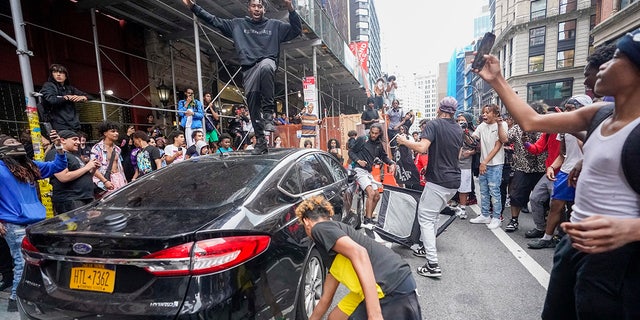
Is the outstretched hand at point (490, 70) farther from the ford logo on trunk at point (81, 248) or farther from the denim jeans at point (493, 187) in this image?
the denim jeans at point (493, 187)

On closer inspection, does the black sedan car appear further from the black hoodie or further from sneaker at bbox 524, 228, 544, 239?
sneaker at bbox 524, 228, 544, 239

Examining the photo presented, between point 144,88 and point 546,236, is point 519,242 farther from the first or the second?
point 144,88

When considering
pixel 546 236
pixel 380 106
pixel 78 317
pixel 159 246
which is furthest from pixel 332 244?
pixel 380 106

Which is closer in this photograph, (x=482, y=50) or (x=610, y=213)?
(x=610, y=213)

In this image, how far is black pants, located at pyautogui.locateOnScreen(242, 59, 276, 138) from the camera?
3748 mm

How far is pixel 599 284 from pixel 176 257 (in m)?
1.96

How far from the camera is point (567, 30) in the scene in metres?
32.7

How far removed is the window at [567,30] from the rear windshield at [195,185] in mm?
42448

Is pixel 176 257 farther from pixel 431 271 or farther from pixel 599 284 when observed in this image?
pixel 431 271

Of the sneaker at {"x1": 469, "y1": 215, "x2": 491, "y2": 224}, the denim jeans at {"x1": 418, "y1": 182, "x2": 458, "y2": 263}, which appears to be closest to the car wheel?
the denim jeans at {"x1": 418, "y1": 182, "x2": 458, "y2": 263}

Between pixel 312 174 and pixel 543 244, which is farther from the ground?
pixel 312 174

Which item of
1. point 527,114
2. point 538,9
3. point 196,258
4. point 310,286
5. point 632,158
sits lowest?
point 310,286

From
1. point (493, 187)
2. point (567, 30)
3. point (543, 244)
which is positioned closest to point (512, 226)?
point (493, 187)

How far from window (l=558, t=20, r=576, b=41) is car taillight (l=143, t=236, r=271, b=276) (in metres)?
43.2
